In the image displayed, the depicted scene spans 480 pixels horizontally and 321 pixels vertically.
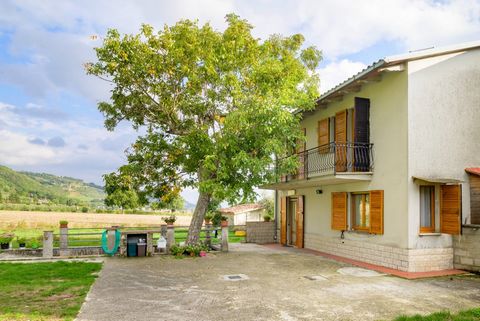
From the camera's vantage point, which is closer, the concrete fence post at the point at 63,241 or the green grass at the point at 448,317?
the green grass at the point at 448,317

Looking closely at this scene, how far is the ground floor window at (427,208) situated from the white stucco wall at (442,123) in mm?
169

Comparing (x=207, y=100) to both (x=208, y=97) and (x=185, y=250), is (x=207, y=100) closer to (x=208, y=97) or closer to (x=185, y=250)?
(x=208, y=97)

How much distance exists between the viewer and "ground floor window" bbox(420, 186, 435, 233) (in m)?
11.6

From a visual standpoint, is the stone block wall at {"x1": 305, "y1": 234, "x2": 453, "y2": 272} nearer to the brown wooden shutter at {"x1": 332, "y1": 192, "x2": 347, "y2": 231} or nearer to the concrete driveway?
the brown wooden shutter at {"x1": 332, "y1": 192, "x2": 347, "y2": 231}

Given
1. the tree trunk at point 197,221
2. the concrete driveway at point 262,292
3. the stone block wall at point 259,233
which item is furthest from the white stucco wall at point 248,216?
the concrete driveway at point 262,292

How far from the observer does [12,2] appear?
34.2 ft

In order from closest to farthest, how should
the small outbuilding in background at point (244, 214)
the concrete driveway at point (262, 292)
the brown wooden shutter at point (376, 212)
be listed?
the concrete driveway at point (262, 292), the brown wooden shutter at point (376, 212), the small outbuilding in background at point (244, 214)

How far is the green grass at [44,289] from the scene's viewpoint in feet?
22.1

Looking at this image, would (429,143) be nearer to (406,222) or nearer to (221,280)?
(406,222)

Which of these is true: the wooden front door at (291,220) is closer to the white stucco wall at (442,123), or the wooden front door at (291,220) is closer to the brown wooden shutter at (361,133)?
the brown wooden shutter at (361,133)

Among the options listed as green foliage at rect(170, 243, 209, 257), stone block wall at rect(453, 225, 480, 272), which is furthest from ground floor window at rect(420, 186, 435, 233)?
green foliage at rect(170, 243, 209, 257)

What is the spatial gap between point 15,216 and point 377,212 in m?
34.1

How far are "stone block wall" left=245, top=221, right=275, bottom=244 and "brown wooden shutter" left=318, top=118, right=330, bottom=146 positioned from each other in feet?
21.0

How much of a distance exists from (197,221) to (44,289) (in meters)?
7.54
